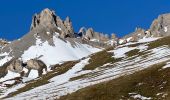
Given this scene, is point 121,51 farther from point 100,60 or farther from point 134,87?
point 134,87

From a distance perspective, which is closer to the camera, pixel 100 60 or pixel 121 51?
pixel 100 60

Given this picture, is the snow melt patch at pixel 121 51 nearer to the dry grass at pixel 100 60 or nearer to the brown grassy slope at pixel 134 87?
the dry grass at pixel 100 60

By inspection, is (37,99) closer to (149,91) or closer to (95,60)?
(149,91)

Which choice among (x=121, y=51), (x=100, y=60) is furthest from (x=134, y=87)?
(x=121, y=51)

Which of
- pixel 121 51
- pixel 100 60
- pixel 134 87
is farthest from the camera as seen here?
pixel 121 51

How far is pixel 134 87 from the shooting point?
66625mm

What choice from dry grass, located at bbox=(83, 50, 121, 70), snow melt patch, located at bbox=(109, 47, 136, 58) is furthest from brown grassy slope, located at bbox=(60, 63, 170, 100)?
snow melt patch, located at bbox=(109, 47, 136, 58)

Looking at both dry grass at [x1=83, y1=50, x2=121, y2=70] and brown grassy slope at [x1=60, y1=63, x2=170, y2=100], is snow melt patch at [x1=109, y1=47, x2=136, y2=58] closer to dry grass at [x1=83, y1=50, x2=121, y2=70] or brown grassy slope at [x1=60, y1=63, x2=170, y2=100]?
dry grass at [x1=83, y1=50, x2=121, y2=70]

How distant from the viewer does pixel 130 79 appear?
236 feet

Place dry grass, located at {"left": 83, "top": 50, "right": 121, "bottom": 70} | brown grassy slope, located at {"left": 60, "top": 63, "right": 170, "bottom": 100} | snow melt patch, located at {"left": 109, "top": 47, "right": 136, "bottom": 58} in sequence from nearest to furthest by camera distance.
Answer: brown grassy slope, located at {"left": 60, "top": 63, "right": 170, "bottom": 100}, dry grass, located at {"left": 83, "top": 50, "right": 121, "bottom": 70}, snow melt patch, located at {"left": 109, "top": 47, "right": 136, "bottom": 58}

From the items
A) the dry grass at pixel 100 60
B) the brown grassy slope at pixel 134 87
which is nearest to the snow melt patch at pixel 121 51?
the dry grass at pixel 100 60

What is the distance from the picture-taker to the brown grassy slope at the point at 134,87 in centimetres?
6267

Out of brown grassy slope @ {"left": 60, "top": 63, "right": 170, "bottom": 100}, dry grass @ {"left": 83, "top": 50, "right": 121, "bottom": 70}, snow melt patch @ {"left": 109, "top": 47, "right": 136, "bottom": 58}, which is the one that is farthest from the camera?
snow melt patch @ {"left": 109, "top": 47, "right": 136, "bottom": 58}

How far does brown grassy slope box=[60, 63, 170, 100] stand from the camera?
62.7 m
